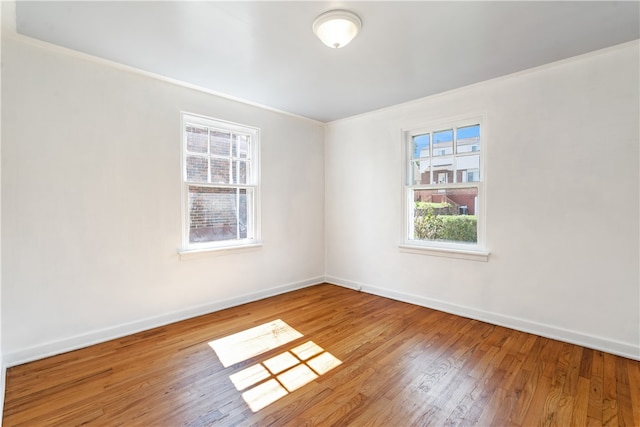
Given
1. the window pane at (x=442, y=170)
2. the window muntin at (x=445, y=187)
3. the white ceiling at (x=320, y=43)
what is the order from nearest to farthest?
1. the white ceiling at (x=320, y=43)
2. the window muntin at (x=445, y=187)
3. the window pane at (x=442, y=170)

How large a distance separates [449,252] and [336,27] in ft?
8.67

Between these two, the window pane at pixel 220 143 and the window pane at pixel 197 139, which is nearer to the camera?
the window pane at pixel 197 139

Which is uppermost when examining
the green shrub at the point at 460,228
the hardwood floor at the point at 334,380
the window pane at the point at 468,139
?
the window pane at the point at 468,139

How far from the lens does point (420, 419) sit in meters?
1.75

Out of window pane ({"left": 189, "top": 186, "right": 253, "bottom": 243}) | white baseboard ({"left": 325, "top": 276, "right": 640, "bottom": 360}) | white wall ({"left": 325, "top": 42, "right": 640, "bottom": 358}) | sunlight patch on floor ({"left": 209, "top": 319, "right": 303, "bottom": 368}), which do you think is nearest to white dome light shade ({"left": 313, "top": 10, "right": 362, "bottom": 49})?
white wall ({"left": 325, "top": 42, "right": 640, "bottom": 358})

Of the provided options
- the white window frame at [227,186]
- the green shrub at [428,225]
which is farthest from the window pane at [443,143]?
the white window frame at [227,186]

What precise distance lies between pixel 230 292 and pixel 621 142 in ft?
13.7

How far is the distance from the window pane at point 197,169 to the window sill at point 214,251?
0.81 meters

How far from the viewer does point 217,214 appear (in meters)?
3.63

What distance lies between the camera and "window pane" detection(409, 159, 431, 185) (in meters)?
A: 3.76

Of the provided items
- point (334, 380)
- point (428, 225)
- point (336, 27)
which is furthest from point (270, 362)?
point (336, 27)

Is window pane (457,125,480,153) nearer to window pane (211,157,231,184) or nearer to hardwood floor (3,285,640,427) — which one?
hardwood floor (3,285,640,427)

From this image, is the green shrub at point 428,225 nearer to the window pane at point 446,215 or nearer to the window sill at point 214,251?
the window pane at point 446,215

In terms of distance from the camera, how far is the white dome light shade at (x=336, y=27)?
6.77ft
